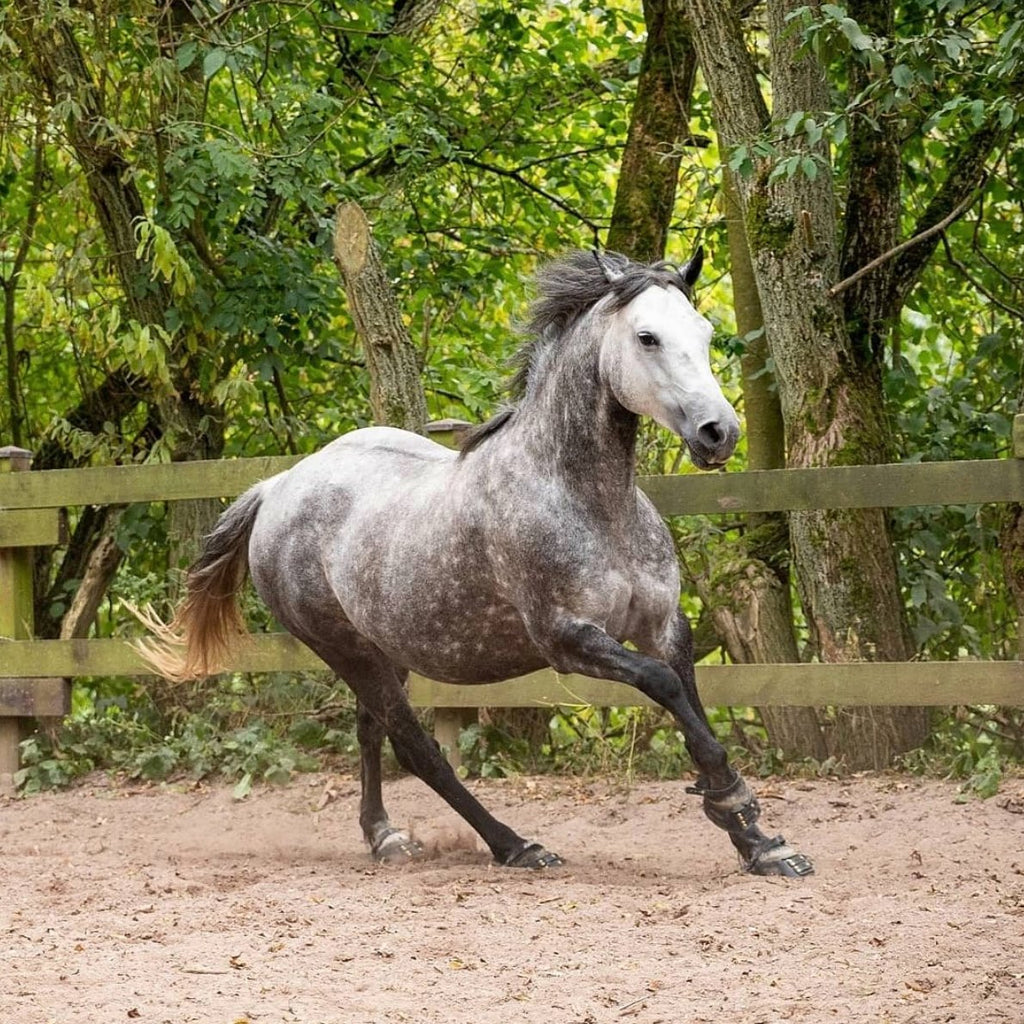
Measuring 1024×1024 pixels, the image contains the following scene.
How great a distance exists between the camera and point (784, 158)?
5363 mm

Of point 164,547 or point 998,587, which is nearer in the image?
point 998,587

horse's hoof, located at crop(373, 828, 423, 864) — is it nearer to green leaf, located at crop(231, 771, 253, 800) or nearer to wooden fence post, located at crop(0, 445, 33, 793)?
green leaf, located at crop(231, 771, 253, 800)

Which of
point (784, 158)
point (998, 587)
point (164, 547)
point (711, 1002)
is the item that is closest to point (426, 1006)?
point (711, 1002)

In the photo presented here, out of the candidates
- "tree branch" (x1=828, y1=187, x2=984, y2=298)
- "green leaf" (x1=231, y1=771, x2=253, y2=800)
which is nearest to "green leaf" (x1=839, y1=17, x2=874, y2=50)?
"tree branch" (x1=828, y1=187, x2=984, y2=298)

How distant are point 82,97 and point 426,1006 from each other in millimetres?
5482

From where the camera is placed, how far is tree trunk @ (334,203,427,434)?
6309 mm

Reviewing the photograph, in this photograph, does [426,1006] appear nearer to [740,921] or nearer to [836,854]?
[740,921]

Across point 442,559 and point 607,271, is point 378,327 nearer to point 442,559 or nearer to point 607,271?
point 442,559

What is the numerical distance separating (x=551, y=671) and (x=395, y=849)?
1.14 metres

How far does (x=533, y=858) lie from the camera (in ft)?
16.0

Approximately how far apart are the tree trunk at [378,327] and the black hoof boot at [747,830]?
2.52 meters

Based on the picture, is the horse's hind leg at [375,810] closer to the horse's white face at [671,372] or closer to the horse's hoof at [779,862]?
the horse's hoof at [779,862]

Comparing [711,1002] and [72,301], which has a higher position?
[72,301]

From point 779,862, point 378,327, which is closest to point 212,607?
point 378,327
